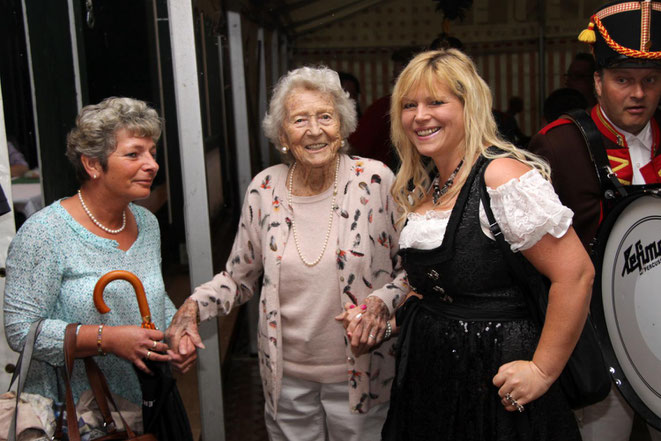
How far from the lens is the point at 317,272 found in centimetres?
227

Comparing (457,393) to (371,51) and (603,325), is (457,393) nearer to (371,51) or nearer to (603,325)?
(603,325)

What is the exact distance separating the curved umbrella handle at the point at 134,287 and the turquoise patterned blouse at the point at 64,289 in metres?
0.12

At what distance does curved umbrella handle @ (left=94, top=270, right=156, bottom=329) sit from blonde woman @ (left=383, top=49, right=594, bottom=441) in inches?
31.4

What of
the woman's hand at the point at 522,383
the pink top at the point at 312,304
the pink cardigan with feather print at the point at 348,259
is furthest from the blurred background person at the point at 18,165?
the woman's hand at the point at 522,383

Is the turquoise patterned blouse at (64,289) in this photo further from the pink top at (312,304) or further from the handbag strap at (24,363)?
the pink top at (312,304)

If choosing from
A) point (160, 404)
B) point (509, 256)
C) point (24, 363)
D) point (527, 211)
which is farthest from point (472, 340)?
point (24, 363)

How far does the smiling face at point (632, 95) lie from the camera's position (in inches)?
91.7

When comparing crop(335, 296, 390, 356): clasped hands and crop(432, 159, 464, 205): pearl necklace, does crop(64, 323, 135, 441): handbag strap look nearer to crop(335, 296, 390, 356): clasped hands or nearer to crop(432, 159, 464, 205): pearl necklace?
crop(335, 296, 390, 356): clasped hands

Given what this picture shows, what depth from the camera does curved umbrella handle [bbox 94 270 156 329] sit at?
1.96 m

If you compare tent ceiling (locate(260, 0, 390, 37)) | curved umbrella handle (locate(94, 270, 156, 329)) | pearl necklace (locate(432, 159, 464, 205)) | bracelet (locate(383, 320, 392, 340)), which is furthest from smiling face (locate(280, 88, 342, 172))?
tent ceiling (locate(260, 0, 390, 37))

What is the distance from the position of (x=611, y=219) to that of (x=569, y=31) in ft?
23.1

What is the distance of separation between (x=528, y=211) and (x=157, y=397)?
123cm

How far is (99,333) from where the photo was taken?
2018mm

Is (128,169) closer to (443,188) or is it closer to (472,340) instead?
(443,188)
